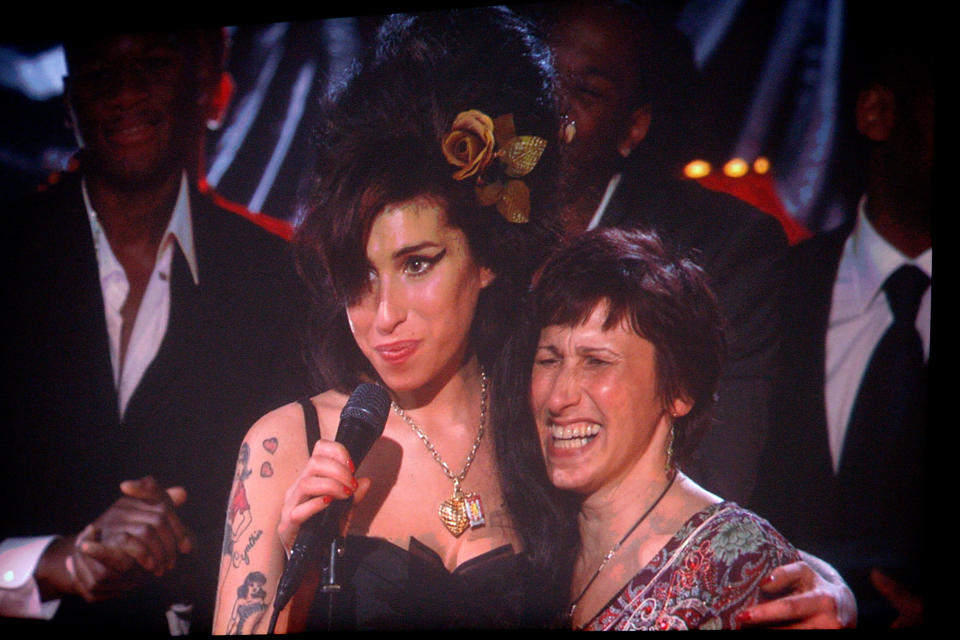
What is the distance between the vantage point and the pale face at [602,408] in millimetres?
2318

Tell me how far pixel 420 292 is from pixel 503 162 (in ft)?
1.44

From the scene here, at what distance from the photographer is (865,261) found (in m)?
2.42

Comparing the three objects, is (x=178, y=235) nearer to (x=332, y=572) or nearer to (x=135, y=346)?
(x=135, y=346)

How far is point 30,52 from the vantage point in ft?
9.66

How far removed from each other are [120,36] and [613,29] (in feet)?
5.27

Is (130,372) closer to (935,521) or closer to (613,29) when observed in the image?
(613,29)

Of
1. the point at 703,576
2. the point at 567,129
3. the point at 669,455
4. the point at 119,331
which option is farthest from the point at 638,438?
the point at 119,331

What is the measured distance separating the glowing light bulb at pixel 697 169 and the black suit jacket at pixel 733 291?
0.02 m

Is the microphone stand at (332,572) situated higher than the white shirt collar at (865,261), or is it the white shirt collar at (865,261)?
the white shirt collar at (865,261)

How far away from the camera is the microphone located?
6.30 feet

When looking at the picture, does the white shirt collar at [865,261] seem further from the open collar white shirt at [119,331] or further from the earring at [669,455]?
the open collar white shirt at [119,331]

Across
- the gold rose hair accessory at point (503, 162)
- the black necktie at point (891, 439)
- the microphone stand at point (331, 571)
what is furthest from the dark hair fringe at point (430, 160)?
the black necktie at point (891, 439)

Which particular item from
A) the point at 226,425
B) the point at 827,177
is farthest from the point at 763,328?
the point at 226,425

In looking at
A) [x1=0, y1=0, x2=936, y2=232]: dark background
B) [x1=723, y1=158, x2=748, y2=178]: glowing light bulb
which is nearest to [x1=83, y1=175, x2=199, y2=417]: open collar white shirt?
[x1=0, y1=0, x2=936, y2=232]: dark background
